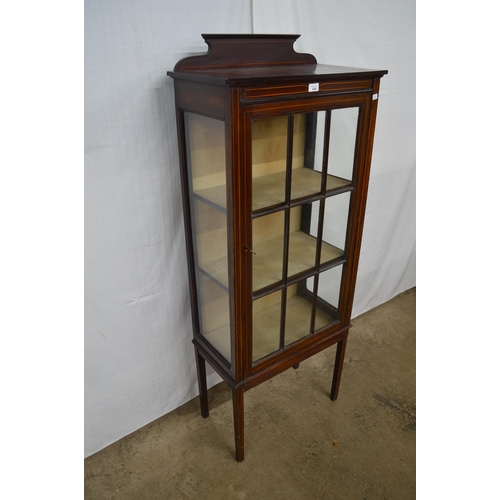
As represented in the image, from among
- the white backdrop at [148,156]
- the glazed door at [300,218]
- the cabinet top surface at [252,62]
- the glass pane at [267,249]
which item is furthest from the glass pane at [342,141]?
the white backdrop at [148,156]

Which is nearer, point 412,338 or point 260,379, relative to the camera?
point 260,379

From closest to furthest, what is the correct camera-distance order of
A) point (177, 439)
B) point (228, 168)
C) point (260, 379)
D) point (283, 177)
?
point (228, 168) → point (283, 177) → point (260, 379) → point (177, 439)

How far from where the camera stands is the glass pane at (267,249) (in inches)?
48.6

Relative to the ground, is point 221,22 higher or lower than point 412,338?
higher

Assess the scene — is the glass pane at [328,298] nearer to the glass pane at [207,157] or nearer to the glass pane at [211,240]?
the glass pane at [211,240]

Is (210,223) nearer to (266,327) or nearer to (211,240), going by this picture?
(211,240)

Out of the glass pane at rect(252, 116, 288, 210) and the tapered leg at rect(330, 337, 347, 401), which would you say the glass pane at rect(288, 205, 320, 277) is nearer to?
the glass pane at rect(252, 116, 288, 210)

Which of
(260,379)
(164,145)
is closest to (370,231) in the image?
(260,379)

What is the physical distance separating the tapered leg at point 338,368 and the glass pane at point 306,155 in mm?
739

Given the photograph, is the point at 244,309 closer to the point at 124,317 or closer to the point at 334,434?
the point at 124,317

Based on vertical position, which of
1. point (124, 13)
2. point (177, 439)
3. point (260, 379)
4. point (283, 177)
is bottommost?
point (177, 439)

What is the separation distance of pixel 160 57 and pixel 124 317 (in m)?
0.90

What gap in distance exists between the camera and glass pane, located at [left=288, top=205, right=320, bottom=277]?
1286 millimetres

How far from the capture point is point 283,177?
1.17 m
